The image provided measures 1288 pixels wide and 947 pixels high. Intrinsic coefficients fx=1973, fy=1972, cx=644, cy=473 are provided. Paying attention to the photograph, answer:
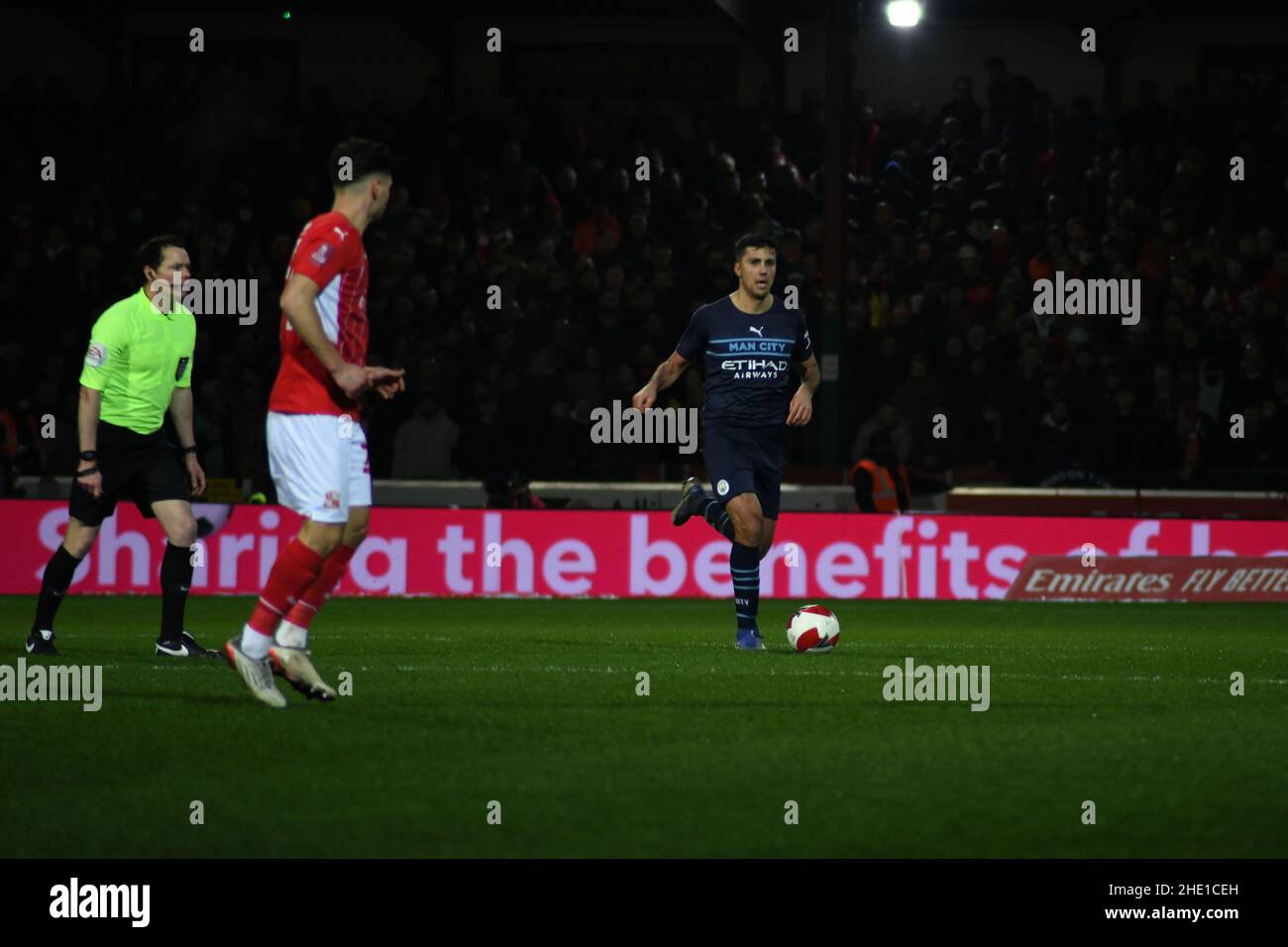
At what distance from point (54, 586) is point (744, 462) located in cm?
381

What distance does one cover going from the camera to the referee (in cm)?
1027

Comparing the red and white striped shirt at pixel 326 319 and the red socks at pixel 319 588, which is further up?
the red and white striped shirt at pixel 326 319

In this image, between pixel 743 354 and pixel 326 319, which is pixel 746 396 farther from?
pixel 326 319

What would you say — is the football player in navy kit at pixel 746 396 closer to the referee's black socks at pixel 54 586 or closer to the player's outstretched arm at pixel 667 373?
the player's outstretched arm at pixel 667 373

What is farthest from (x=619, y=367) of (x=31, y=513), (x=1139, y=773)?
(x=1139, y=773)

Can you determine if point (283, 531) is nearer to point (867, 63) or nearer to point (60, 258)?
point (60, 258)

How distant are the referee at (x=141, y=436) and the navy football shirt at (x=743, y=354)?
9.10 ft

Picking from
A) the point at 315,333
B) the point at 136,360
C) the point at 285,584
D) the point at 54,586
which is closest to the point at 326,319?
the point at 315,333

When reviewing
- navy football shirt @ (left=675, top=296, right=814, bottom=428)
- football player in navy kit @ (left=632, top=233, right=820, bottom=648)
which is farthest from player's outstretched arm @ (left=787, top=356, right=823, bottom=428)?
navy football shirt @ (left=675, top=296, right=814, bottom=428)

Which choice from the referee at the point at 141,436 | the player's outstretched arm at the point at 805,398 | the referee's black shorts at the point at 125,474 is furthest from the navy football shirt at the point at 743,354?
the referee's black shorts at the point at 125,474

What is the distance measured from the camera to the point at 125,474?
10.4 metres

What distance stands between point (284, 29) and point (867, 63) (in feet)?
26.8

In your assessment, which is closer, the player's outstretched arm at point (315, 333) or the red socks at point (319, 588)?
the player's outstretched arm at point (315, 333)

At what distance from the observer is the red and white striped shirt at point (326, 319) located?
25.4 ft
